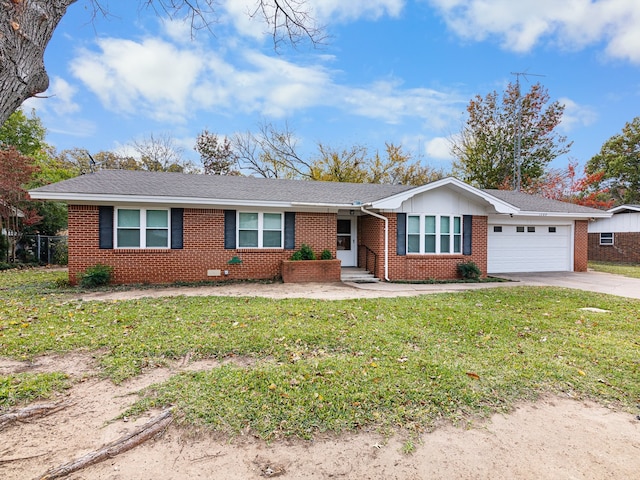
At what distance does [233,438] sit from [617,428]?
3.24m

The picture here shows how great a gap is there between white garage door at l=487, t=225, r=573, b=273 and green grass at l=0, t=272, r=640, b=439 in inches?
249

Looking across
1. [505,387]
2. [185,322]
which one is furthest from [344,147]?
[505,387]

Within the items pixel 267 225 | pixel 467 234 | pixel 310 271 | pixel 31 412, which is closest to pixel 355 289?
pixel 310 271

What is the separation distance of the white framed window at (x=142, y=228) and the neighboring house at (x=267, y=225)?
28 millimetres

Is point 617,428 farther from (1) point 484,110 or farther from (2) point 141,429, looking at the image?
(1) point 484,110

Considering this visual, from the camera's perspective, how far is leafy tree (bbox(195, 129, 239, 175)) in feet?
95.7

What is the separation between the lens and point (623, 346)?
482cm

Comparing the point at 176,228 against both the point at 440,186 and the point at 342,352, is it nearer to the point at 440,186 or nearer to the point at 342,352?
the point at 342,352

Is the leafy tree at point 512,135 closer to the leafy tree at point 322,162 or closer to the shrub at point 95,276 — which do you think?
the leafy tree at point 322,162

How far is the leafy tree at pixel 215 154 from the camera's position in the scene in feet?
95.7

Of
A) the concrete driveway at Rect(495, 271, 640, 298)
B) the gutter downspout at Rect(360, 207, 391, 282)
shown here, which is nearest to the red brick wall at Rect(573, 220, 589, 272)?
the concrete driveway at Rect(495, 271, 640, 298)

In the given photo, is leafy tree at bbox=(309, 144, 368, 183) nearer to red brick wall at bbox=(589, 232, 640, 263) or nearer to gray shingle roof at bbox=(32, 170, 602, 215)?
gray shingle roof at bbox=(32, 170, 602, 215)

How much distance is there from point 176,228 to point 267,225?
9.39ft

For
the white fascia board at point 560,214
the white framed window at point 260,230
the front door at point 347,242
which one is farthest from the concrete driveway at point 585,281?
the white framed window at point 260,230
